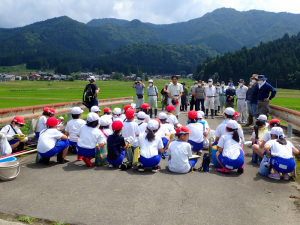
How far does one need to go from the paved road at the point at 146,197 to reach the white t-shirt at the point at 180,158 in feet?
0.62

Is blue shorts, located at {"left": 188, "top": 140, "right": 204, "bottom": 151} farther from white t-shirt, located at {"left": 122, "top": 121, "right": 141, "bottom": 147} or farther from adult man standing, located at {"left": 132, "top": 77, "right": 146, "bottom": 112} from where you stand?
adult man standing, located at {"left": 132, "top": 77, "right": 146, "bottom": 112}

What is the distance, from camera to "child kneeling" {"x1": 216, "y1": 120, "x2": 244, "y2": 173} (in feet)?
19.4

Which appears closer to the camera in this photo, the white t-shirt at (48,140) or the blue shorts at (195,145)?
the white t-shirt at (48,140)

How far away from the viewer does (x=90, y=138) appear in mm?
6586

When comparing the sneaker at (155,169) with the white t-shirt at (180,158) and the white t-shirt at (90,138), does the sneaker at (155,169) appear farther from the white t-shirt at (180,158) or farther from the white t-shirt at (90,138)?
the white t-shirt at (90,138)

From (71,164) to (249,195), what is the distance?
395cm

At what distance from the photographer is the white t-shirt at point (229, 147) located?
19.6 feet

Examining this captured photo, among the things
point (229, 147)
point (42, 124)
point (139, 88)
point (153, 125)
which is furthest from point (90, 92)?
point (229, 147)

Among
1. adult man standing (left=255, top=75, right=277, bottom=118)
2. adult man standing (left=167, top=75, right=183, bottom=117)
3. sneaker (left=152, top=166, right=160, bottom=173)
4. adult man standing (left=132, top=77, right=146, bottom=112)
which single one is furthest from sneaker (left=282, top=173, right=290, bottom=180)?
adult man standing (left=132, top=77, right=146, bottom=112)

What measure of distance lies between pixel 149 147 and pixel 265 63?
104426 mm

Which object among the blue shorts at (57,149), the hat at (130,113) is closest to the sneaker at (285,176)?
the hat at (130,113)

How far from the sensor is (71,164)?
21.9 feet

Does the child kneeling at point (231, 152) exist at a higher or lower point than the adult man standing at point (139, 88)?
lower

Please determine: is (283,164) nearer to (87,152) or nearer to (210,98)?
(87,152)
